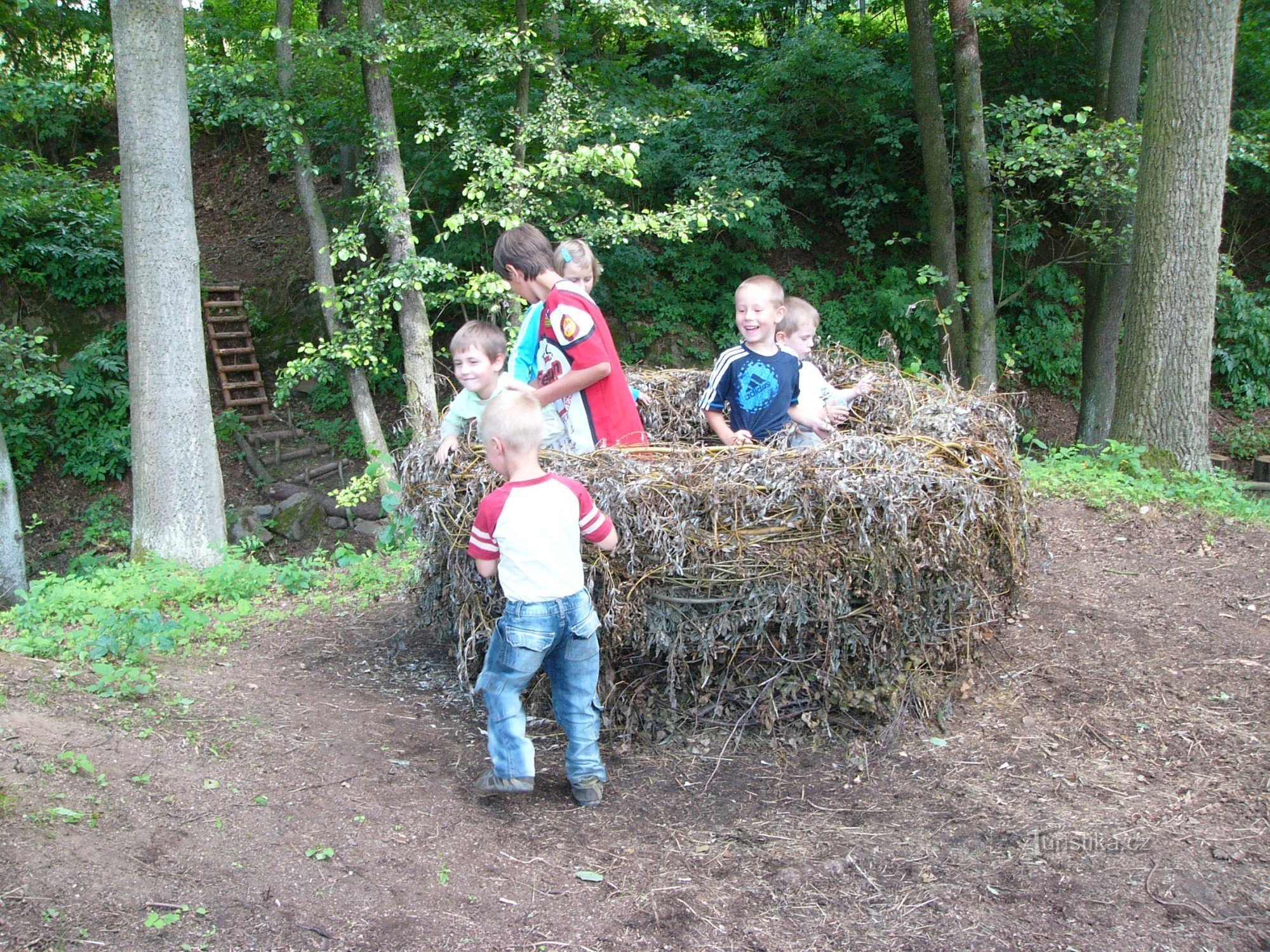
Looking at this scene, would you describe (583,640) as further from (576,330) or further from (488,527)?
(576,330)

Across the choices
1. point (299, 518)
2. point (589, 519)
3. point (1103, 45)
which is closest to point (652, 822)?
point (589, 519)

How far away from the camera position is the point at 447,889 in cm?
266

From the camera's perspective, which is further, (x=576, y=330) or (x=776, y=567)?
(x=576, y=330)

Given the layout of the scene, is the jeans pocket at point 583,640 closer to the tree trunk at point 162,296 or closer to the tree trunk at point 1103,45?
the tree trunk at point 162,296

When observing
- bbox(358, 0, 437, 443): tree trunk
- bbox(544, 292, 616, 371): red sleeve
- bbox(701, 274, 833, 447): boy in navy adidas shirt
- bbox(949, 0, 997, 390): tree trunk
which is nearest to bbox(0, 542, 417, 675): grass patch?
bbox(544, 292, 616, 371): red sleeve

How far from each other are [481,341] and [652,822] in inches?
82.9

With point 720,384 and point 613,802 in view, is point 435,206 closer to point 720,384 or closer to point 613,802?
point 720,384

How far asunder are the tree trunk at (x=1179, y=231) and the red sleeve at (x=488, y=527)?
6.21 meters

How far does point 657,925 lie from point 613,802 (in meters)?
0.70

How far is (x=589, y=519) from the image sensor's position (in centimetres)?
306

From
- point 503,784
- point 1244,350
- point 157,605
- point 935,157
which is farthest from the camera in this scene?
point 1244,350

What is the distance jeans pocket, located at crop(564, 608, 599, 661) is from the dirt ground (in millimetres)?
537

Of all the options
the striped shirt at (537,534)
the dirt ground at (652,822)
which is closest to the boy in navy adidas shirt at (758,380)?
the striped shirt at (537,534)

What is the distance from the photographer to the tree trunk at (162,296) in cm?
648
